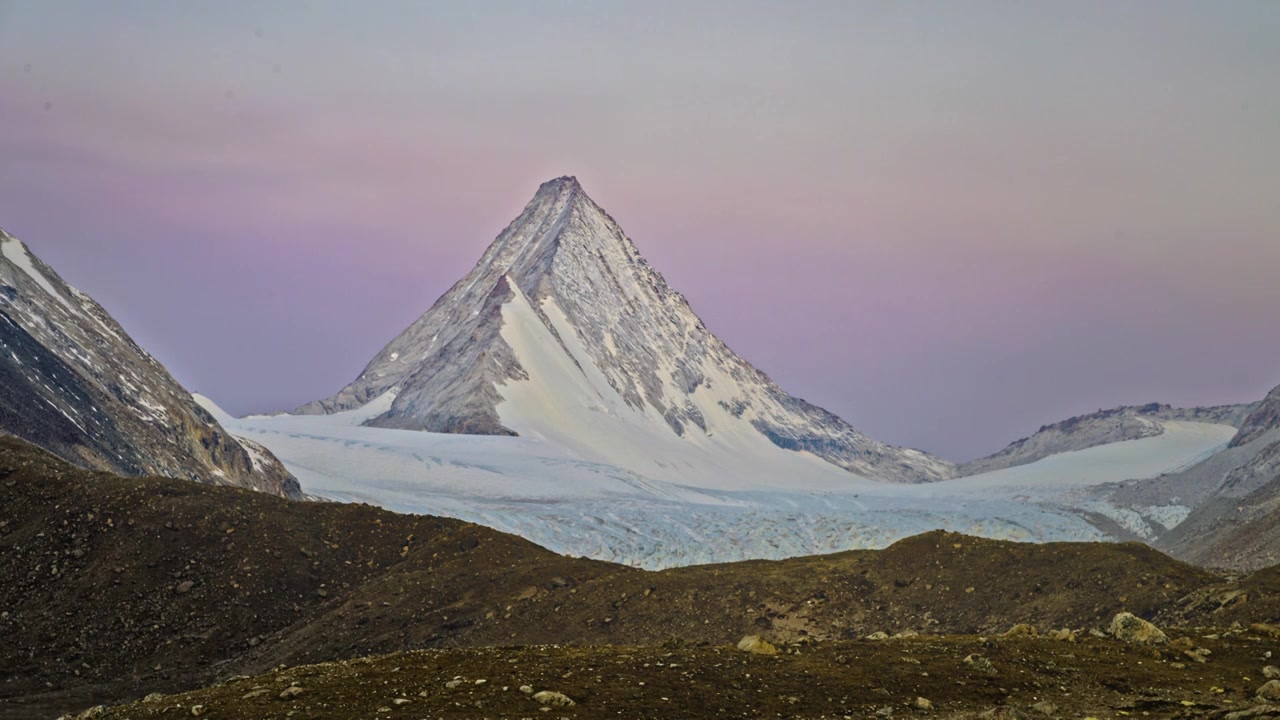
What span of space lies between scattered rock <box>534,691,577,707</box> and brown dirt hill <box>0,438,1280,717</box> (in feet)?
55.4

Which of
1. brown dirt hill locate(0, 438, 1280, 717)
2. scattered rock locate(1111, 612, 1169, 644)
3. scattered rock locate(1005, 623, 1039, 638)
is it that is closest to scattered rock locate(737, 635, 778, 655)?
scattered rock locate(1005, 623, 1039, 638)

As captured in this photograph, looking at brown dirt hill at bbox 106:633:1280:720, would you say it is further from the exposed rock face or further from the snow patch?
the exposed rock face

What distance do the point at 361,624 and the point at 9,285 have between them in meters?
55.5

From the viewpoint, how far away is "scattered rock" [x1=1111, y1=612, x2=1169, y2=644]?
2199 cm

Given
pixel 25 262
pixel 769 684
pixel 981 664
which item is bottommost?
pixel 769 684

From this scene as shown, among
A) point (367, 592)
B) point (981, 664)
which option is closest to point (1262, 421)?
point (367, 592)

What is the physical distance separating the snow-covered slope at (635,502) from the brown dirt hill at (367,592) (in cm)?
4968

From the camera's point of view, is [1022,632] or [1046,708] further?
[1022,632]

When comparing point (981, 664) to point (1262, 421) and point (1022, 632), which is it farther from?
point (1262, 421)

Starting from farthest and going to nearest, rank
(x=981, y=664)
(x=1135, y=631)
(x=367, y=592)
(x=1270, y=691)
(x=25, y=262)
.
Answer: (x=25, y=262), (x=367, y=592), (x=1135, y=631), (x=981, y=664), (x=1270, y=691)

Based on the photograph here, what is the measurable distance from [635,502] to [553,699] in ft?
327

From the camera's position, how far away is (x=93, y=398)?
7538cm

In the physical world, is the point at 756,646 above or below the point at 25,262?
below

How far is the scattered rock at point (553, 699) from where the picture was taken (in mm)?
16812
